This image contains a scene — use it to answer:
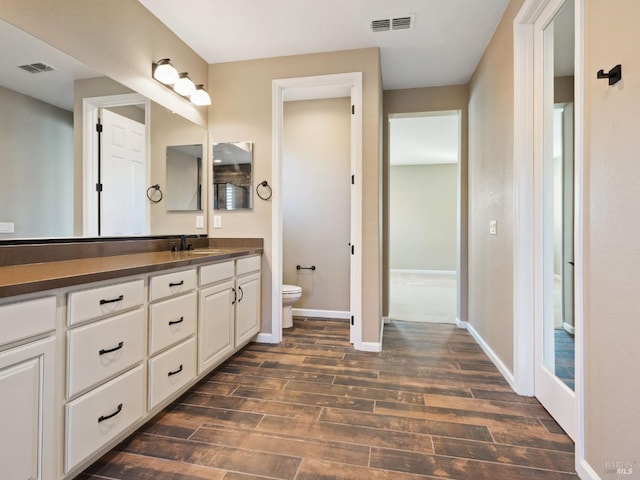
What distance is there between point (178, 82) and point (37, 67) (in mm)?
1057

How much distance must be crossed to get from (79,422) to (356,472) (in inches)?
44.0

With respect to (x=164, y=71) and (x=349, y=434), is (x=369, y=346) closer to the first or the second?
(x=349, y=434)

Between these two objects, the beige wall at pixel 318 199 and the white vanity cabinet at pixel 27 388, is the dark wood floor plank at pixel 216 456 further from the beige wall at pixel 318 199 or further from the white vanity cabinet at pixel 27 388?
the beige wall at pixel 318 199

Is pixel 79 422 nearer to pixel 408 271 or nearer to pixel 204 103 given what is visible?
pixel 204 103

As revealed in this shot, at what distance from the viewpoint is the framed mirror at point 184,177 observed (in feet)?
8.73

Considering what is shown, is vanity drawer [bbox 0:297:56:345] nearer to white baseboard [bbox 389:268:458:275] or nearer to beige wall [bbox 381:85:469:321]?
beige wall [bbox 381:85:469:321]

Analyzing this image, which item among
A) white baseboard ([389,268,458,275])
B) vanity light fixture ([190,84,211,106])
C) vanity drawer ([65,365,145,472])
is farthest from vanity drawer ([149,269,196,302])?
white baseboard ([389,268,458,275])

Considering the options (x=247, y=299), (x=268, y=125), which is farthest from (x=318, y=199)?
(x=247, y=299)

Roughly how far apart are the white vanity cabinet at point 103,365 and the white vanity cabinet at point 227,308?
0.52 metres

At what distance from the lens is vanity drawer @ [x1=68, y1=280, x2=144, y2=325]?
121cm

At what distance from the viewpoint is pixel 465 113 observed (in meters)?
3.46

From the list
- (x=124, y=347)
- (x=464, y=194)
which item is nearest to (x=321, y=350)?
(x=124, y=347)

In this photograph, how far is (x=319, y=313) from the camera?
153 inches

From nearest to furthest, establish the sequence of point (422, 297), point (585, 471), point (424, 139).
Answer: point (585, 471) < point (422, 297) < point (424, 139)
